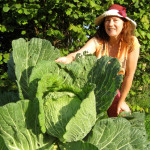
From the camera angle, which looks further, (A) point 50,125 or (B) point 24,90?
(B) point 24,90

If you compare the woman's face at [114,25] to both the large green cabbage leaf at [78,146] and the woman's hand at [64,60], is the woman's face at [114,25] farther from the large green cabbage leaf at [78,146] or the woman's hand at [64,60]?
the large green cabbage leaf at [78,146]

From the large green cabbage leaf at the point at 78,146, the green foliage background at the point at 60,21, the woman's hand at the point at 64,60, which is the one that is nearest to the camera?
the large green cabbage leaf at the point at 78,146

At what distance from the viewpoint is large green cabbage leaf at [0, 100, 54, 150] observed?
4.33 feet

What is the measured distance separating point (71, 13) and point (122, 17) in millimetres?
1353

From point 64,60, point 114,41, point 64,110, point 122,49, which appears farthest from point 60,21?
point 64,110

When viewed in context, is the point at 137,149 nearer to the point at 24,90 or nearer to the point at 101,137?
the point at 101,137

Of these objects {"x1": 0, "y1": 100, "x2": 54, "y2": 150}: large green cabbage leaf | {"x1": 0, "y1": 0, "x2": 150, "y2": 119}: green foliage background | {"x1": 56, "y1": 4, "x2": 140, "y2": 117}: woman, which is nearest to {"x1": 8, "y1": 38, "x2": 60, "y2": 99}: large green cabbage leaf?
{"x1": 0, "y1": 100, "x2": 54, "y2": 150}: large green cabbage leaf

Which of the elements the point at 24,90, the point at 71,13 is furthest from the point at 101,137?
the point at 71,13

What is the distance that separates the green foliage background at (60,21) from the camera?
313 cm

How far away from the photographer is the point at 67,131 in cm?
127

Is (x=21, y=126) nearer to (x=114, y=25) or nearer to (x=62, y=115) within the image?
(x=62, y=115)

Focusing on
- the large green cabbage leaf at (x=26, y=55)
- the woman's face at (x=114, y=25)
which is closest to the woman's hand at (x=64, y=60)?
the large green cabbage leaf at (x=26, y=55)

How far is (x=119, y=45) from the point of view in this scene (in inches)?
89.0

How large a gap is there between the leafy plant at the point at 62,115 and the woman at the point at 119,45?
22.4 inches
